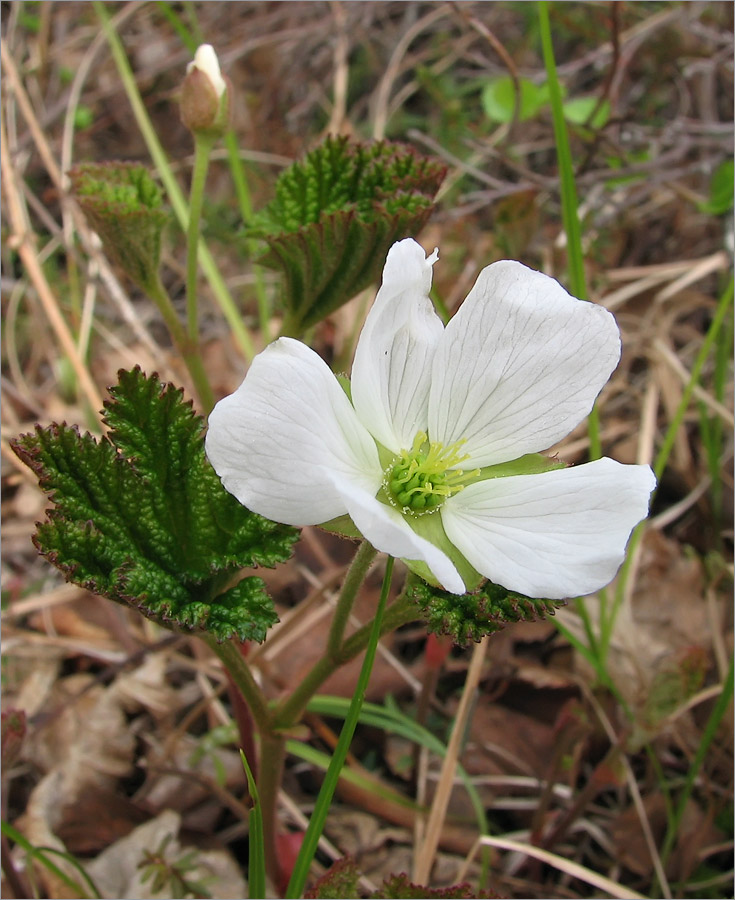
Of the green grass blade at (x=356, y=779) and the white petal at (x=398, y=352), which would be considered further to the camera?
the green grass blade at (x=356, y=779)

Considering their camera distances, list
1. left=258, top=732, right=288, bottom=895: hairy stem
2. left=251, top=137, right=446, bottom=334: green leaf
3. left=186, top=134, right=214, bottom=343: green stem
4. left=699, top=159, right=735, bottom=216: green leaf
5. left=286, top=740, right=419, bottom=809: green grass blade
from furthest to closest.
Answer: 1. left=699, top=159, right=735, bottom=216: green leaf
2. left=286, top=740, right=419, bottom=809: green grass blade
3. left=186, top=134, right=214, bottom=343: green stem
4. left=251, top=137, right=446, bottom=334: green leaf
5. left=258, top=732, right=288, bottom=895: hairy stem

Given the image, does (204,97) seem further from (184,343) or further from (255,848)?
(255,848)

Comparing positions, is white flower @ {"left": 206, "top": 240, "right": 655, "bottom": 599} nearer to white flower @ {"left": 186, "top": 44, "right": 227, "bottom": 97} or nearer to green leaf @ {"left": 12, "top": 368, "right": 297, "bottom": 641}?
green leaf @ {"left": 12, "top": 368, "right": 297, "bottom": 641}

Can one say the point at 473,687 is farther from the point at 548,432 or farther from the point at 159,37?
the point at 159,37

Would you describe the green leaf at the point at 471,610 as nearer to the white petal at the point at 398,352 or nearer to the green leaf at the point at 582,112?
the white petal at the point at 398,352

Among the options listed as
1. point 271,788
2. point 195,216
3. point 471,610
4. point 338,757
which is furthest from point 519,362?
point 271,788

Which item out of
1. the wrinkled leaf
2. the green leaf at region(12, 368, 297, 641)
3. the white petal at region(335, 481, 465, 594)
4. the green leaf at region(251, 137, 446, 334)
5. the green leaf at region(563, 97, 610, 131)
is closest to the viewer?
the white petal at region(335, 481, 465, 594)

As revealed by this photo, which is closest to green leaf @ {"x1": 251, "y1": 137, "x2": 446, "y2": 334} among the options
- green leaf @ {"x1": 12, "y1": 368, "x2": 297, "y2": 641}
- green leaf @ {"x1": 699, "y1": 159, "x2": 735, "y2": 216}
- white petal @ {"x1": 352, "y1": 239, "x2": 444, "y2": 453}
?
white petal @ {"x1": 352, "y1": 239, "x2": 444, "y2": 453}

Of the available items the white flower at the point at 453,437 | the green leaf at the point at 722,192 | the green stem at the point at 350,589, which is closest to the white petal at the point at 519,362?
the white flower at the point at 453,437
